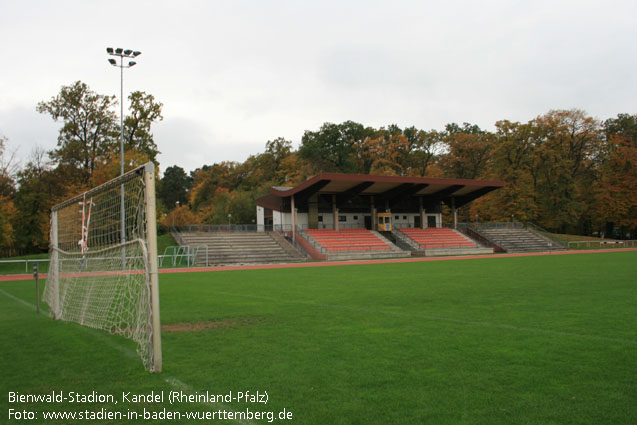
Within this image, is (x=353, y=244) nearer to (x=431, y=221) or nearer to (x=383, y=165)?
(x=431, y=221)

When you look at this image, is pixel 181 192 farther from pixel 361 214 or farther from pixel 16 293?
pixel 16 293

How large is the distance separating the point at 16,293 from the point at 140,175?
1296 centimetres

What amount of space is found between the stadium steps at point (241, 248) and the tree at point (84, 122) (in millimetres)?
13009

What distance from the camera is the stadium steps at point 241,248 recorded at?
35.1 m

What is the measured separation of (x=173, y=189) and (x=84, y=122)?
143ft

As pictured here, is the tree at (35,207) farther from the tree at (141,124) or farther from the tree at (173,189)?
the tree at (173,189)

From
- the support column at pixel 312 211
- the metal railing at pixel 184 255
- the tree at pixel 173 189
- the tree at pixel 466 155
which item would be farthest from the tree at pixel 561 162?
the tree at pixel 173 189

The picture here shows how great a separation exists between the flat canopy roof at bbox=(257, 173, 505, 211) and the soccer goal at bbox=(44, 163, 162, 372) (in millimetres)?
26435

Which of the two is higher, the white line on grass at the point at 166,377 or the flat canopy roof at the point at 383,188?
the flat canopy roof at the point at 383,188

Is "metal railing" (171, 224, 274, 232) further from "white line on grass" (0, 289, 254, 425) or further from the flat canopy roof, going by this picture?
"white line on grass" (0, 289, 254, 425)

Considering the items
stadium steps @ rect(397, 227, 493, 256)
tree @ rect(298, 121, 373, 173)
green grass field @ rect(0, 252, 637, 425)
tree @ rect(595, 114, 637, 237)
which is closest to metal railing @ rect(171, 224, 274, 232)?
stadium steps @ rect(397, 227, 493, 256)

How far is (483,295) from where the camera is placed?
38.6ft

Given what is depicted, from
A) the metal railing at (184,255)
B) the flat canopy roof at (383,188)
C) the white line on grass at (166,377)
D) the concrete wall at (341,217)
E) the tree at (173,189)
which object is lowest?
the white line on grass at (166,377)

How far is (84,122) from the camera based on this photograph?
45031 millimetres
